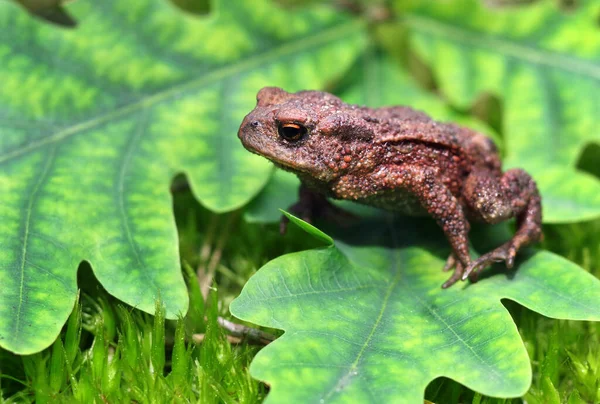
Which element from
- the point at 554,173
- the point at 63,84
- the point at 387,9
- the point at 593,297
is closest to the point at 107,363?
the point at 63,84

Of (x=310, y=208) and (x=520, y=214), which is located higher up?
(x=520, y=214)

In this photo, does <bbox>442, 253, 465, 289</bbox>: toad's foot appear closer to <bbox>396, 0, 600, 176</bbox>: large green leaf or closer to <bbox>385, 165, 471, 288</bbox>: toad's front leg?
<bbox>385, 165, 471, 288</bbox>: toad's front leg

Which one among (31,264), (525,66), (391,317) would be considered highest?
(525,66)

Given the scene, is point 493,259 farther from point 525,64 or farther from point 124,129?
point 124,129

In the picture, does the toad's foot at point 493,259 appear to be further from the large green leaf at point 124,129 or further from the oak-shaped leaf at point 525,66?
the large green leaf at point 124,129

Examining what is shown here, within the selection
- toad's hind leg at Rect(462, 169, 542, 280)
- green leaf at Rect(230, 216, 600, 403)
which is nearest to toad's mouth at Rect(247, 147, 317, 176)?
green leaf at Rect(230, 216, 600, 403)

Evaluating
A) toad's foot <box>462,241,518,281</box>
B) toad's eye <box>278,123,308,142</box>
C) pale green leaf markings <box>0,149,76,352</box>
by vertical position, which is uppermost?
toad's eye <box>278,123,308,142</box>

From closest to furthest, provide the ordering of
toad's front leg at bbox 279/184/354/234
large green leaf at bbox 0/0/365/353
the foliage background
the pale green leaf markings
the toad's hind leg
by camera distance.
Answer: the pale green leaf markings → the foliage background → large green leaf at bbox 0/0/365/353 → the toad's hind leg → toad's front leg at bbox 279/184/354/234

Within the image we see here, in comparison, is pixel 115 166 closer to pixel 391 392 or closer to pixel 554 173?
pixel 391 392

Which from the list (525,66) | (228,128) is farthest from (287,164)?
(525,66)
